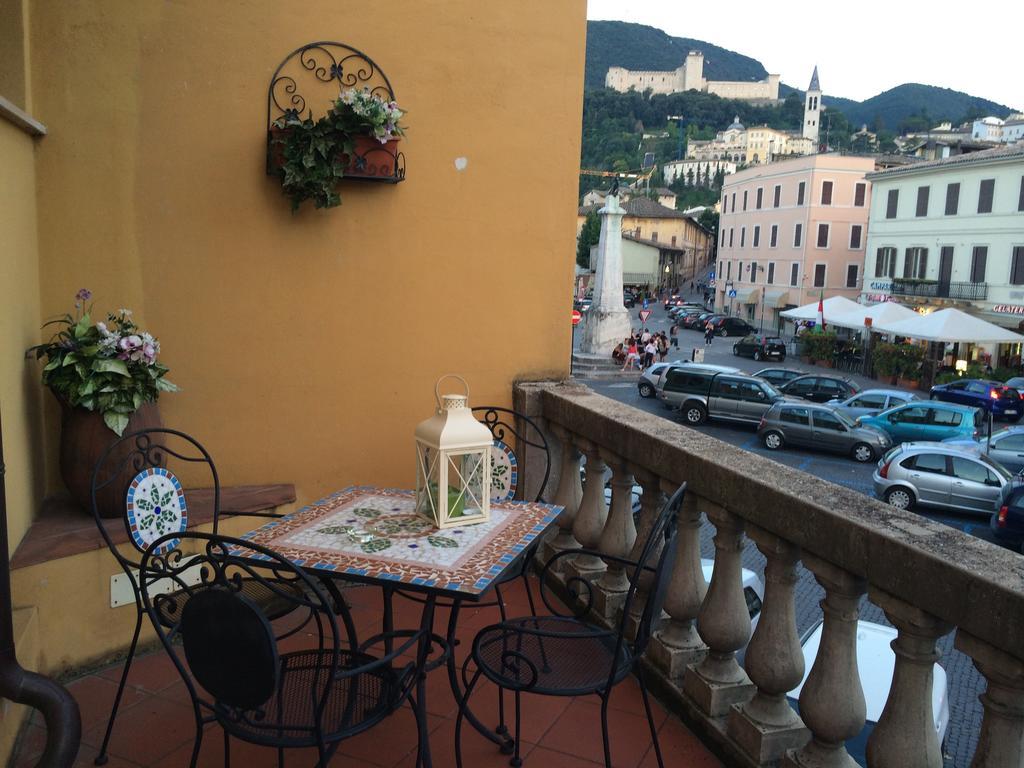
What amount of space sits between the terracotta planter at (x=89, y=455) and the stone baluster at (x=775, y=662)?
226cm

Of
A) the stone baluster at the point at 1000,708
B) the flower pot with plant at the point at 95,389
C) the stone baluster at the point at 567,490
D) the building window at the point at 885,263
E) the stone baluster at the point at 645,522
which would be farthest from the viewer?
the building window at the point at 885,263

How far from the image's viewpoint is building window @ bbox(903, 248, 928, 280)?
111ft

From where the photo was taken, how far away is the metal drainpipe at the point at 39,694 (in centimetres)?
219

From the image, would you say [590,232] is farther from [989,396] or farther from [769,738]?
[769,738]

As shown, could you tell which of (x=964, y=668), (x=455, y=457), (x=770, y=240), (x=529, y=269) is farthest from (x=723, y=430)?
(x=770, y=240)

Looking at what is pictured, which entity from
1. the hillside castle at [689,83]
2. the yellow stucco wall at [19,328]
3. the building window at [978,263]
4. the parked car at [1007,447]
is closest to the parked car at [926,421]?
the parked car at [1007,447]

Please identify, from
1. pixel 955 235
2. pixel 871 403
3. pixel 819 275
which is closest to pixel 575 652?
pixel 871 403

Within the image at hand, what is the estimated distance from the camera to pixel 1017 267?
2939 centimetres

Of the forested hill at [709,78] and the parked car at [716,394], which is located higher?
the forested hill at [709,78]

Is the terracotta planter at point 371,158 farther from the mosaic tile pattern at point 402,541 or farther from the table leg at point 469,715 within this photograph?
the table leg at point 469,715

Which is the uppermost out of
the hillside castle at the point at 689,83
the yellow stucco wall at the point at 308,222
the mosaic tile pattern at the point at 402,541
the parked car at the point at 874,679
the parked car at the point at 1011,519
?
the hillside castle at the point at 689,83

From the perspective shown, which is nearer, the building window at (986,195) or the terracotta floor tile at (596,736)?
the terracotta floor tile at (596,736)

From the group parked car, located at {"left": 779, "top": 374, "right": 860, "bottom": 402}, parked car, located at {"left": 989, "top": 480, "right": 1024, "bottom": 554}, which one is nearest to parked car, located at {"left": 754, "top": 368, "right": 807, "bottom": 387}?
parked car, located at {"left": 779, "top": 374, "right": 860, "bottom": 402}

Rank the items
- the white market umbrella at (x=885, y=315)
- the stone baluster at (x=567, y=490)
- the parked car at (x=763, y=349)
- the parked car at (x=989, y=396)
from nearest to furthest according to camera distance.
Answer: the stone baluster at (x=567, y=490)
the parked car at (x=989, y=396)
the white market umbrella at (x=885, y=315)
the parked car at (x=763, y=349)
